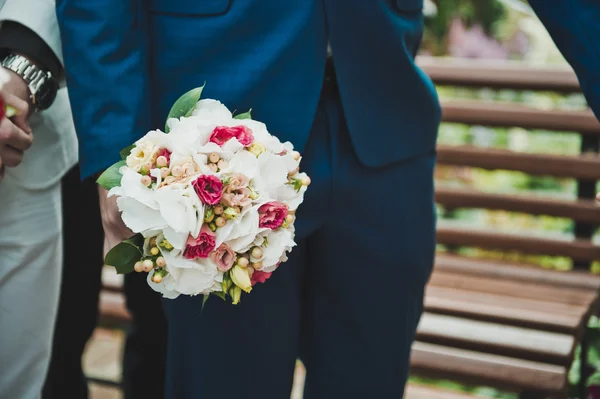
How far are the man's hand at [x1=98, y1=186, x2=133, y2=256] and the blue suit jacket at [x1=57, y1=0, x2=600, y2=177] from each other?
2.4 inches

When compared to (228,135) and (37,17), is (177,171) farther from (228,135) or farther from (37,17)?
(37,17)

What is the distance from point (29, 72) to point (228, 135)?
49cm

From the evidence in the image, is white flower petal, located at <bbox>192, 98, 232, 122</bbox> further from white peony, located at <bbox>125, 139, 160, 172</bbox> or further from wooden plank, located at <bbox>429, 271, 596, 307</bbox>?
wooden plank, located at <bbox>429, 271, 596, 307</bbox>

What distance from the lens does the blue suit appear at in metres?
1.33

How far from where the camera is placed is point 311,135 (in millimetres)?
1413

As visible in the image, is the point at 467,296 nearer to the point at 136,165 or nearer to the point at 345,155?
the point at 345,155

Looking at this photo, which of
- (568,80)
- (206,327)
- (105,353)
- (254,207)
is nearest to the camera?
(254,207)

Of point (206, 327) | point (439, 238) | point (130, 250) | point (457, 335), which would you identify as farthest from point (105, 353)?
point (130, 250)

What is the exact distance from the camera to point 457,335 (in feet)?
7.10

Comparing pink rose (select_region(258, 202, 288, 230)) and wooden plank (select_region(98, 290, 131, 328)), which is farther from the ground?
pink rose (select_region(258, 202, 288, 230))

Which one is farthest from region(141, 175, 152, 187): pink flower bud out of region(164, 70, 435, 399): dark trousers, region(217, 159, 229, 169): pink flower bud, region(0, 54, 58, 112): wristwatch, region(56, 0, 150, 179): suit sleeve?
region(0, 54, 58, 112): wristwatch

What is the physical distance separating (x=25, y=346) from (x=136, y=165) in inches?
26.4

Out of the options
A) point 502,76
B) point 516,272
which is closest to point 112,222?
point 516,272

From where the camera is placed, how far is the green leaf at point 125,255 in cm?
120
